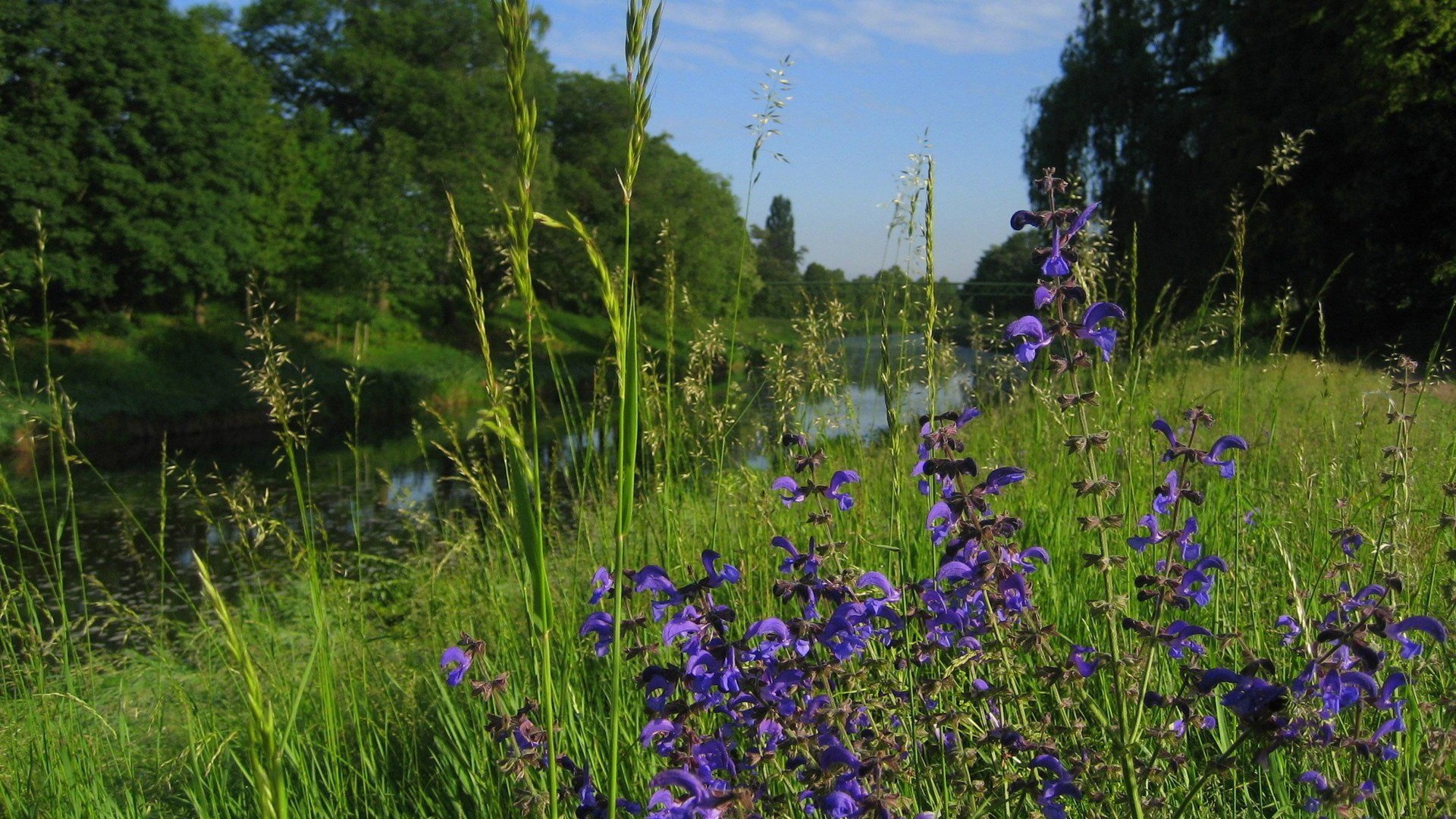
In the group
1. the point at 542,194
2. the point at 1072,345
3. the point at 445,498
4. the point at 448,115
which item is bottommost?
the point at 445,498

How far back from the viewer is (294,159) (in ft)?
98.0

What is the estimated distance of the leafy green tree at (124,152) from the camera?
21.5 metres

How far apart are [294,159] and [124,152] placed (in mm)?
6427

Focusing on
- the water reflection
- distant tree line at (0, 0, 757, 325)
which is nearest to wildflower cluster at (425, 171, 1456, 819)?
the water reflection

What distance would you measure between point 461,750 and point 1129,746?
159 cm

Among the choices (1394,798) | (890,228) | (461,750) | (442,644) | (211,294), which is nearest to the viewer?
(1394,798)

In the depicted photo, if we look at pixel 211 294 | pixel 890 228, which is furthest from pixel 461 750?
pixel 211 294

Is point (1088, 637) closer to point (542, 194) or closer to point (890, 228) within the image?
point (890, 228)

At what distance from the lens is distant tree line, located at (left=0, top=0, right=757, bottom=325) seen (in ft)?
72.1

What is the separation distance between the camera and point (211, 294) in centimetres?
2791

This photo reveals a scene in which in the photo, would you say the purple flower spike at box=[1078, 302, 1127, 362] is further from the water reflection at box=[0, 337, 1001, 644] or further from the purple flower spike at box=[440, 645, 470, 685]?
the water reflection at box=[0, 337, 1001, 644]

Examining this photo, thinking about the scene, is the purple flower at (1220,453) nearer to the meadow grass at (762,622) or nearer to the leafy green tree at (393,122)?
the meadow grass at (762,622)

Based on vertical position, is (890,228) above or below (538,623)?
above

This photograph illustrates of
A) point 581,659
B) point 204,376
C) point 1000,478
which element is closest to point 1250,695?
point 1000,478
